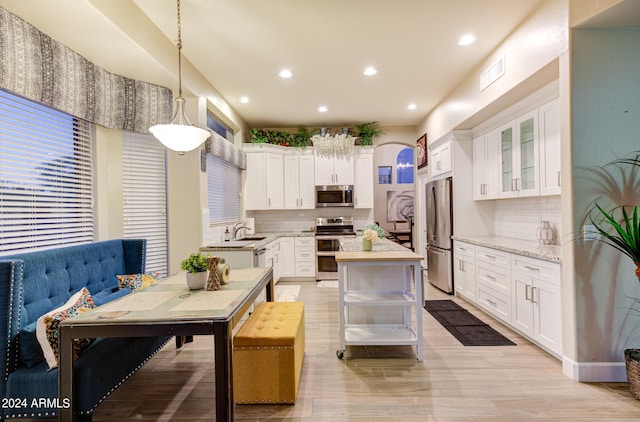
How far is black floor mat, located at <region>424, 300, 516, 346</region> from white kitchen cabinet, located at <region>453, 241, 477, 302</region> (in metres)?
0.23

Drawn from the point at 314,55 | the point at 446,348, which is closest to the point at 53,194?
the point at 314,55

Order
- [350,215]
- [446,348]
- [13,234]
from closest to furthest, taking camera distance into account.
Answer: [13,234] < [446,348] < [350,215]

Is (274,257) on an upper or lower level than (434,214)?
lower

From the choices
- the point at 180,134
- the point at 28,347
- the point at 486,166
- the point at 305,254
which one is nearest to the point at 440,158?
the point at 486,166

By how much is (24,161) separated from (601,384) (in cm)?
443

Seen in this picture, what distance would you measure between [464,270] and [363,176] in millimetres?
2550

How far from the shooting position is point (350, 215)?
6.41 metres

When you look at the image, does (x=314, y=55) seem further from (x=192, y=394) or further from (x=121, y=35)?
(x=192, y=394)

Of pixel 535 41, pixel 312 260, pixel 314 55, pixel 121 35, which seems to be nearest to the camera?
pixel 121 35

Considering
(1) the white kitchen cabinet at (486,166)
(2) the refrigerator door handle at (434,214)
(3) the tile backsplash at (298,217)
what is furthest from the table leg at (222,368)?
(3) the tile backsplash at (298,217)

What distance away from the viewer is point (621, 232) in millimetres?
2047

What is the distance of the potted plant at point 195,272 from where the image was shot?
2.13 m

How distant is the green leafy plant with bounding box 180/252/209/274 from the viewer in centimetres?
214

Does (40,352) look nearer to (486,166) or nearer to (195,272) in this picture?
(195,272)
